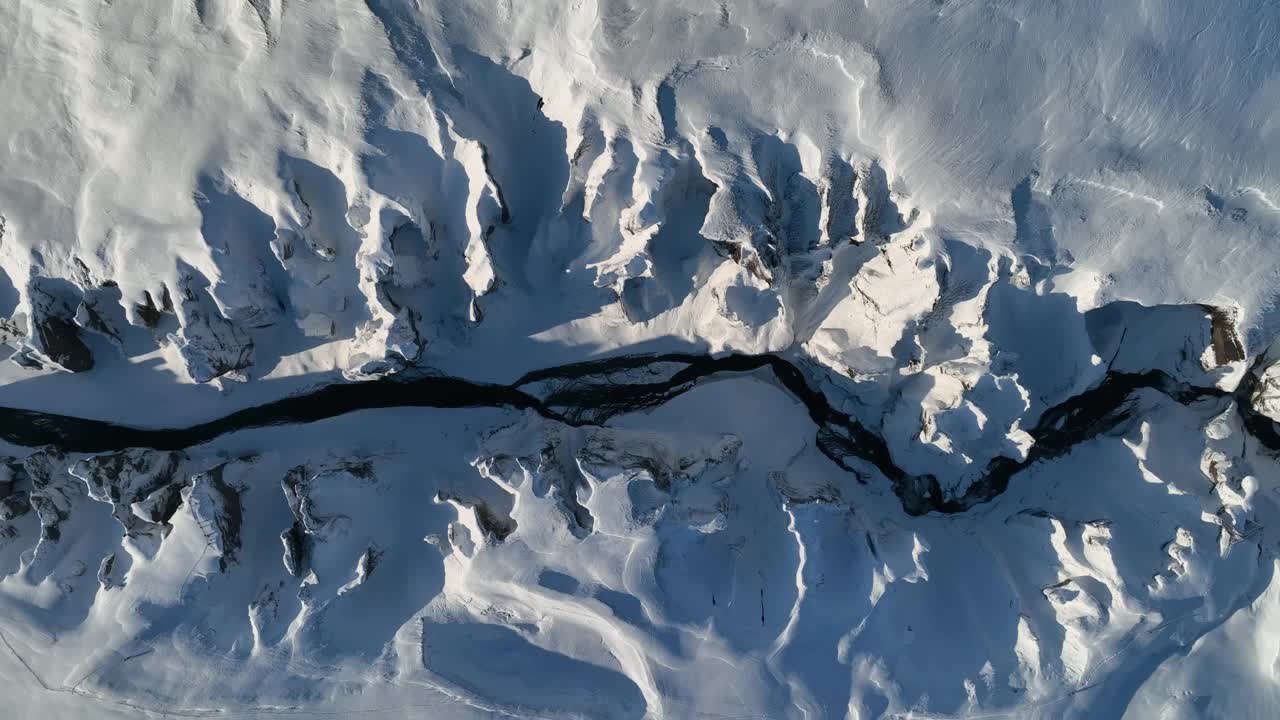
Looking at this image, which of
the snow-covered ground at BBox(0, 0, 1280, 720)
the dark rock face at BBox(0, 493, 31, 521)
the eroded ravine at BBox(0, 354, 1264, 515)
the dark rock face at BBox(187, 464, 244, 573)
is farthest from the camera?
the eroded ravine at BBox(0, 354, 1264, 515)

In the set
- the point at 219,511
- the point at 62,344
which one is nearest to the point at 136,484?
the point at 219,511

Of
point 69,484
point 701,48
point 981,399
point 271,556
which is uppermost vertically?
point 701,48

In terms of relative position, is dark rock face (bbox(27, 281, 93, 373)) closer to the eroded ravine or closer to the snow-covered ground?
the snow-covered ground

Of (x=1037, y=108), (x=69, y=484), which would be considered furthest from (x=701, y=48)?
(x=69, y=484)

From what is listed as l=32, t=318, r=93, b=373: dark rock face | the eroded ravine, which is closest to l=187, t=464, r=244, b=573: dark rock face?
the eroded ravine

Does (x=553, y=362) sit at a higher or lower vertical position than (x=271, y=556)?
higher

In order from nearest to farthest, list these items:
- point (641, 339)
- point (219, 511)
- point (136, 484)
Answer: point (219, 511) < point (136, 484) < point (641, 339)

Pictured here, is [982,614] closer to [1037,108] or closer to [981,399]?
[981,399]

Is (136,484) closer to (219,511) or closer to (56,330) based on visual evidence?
(219,511)
